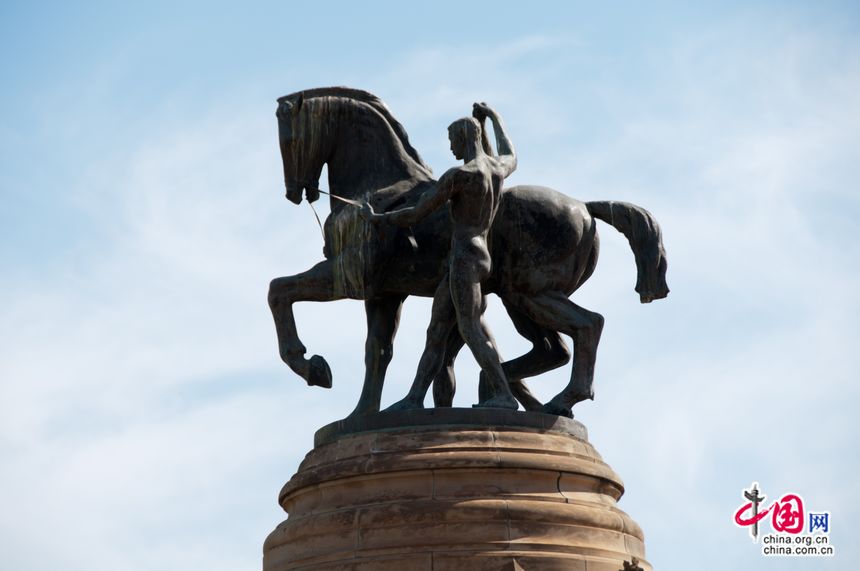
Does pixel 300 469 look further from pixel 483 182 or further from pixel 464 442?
pixel 483 182

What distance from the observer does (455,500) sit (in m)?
13.6

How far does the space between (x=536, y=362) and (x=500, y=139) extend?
244 cm

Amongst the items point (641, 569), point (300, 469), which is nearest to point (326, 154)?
point (300, 469)

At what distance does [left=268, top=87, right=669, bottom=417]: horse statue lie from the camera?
50.2 ft

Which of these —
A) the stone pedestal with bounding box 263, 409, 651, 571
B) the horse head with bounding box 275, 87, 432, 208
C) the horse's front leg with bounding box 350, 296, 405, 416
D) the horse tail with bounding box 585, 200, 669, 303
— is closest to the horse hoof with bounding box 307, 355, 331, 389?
the horse's front leg with bounding box 350, 296, 405, 416

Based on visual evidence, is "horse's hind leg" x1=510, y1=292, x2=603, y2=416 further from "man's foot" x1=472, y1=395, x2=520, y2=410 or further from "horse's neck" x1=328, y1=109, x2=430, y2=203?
"horse's neck" x1=328, y1=109, x2=430, y2=203

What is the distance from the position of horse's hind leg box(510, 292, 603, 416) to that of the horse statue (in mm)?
10

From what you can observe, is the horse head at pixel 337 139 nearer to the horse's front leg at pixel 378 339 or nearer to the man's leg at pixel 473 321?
the horse's front leg at pixel 378 339

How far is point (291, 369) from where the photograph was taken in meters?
15.6

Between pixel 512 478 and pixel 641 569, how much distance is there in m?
1.53

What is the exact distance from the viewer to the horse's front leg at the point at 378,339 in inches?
612

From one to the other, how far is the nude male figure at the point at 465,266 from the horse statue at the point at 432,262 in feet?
1.21

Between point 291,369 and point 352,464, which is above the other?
point 291,369

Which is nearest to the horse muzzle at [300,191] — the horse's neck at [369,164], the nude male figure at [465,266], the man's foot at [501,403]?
the horse's neck at [369,164]
